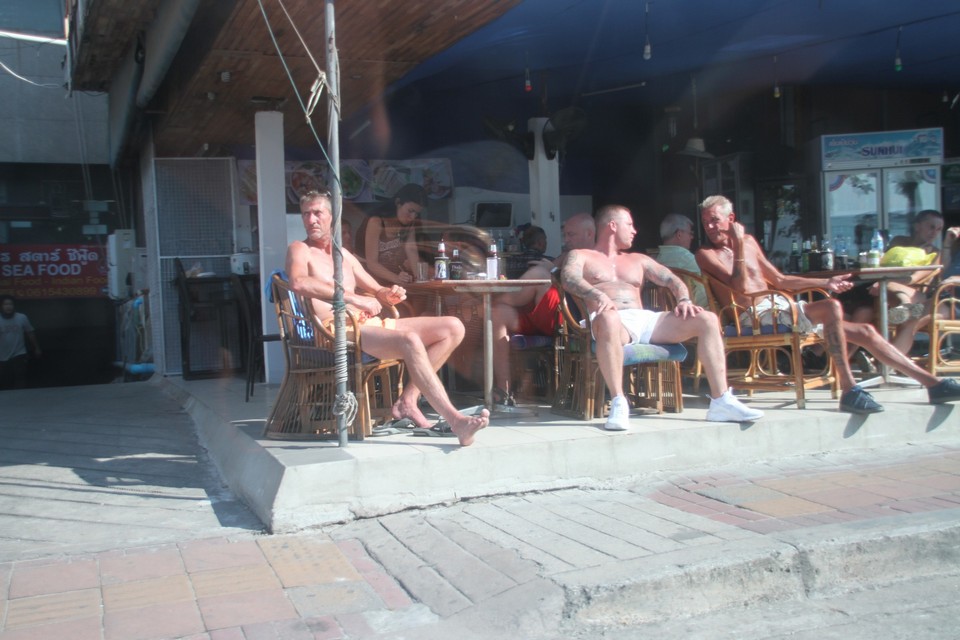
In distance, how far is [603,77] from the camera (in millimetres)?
9602

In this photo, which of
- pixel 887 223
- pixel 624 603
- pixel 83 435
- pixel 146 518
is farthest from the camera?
pixel 887 223

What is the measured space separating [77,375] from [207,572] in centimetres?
1303

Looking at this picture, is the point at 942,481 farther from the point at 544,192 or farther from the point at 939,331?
the point at 544,192

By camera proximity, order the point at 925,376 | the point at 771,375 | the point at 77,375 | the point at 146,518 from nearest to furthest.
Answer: the point at 146,518 → the point at 925,376 → the point at 771,375 → the point at 77,375

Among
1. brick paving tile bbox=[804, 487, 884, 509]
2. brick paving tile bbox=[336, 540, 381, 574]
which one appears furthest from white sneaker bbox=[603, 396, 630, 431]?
brick paving tile bbox=[336, 540, 381, 574]

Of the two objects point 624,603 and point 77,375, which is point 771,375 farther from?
point 77,375

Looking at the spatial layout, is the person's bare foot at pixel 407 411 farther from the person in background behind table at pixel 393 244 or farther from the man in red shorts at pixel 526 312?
the person in background behind table at pixel 393 244

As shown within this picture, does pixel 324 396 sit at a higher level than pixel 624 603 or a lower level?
higher

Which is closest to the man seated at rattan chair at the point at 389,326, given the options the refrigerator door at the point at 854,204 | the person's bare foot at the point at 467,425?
the person's bare foot at the point at 467,425

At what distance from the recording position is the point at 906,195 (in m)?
10.8

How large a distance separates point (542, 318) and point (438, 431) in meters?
1.34

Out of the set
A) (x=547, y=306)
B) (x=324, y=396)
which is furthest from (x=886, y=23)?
(x=324, y=396)

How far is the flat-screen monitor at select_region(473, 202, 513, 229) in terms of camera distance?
1019 centimetres

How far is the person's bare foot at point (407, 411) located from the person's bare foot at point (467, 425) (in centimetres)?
53
